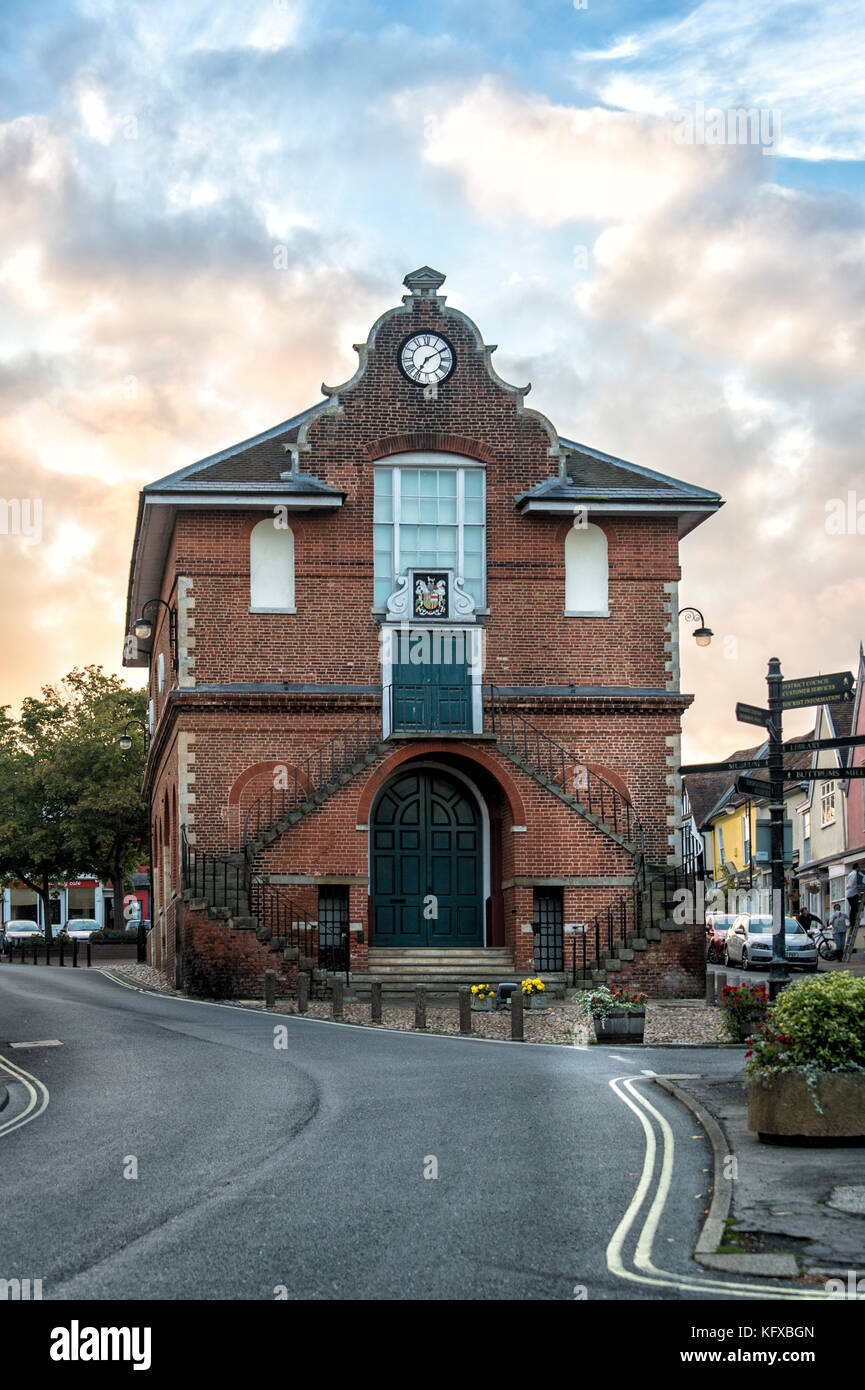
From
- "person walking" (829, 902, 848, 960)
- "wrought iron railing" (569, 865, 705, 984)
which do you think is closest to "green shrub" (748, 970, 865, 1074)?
"wrought iron railing" (569, 865, 705, 984)

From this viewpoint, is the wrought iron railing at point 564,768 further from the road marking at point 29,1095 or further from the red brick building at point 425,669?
the road marking at point 29,1095

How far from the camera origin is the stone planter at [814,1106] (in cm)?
1234

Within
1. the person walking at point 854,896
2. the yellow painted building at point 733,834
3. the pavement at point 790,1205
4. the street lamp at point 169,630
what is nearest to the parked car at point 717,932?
the person walking at point 854,896

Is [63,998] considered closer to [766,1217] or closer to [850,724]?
[766,1217]

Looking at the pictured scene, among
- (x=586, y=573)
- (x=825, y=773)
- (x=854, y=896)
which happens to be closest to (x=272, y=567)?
(x=586, y=573)

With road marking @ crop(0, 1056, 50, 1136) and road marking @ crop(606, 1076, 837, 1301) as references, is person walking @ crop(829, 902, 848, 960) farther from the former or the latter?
road marking @ crop(606, 1076, 837, 1301)

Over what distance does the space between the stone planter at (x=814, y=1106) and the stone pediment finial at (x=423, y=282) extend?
23914 millimetres

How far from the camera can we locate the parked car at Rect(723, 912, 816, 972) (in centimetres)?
4147

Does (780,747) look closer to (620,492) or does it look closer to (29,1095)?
(29,1095)

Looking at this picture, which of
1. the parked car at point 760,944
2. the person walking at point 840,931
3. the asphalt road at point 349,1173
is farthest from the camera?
the person walking at point 840,931

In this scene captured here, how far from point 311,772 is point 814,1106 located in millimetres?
20385

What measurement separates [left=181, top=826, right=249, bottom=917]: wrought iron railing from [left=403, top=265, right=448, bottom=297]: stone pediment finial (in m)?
11.9

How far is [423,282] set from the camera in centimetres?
3356

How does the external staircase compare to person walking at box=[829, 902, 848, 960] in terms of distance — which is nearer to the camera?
the external staircase
